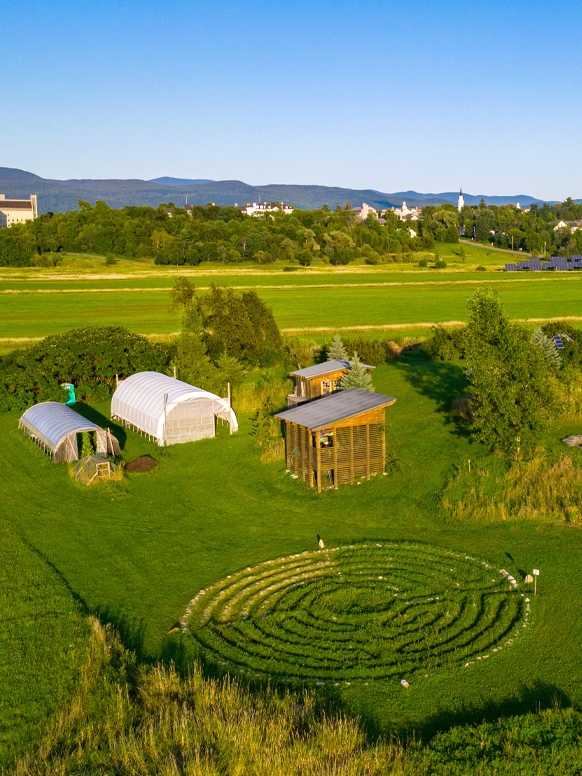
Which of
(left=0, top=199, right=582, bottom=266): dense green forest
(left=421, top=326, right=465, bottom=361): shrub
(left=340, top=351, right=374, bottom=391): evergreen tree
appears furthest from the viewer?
(left=0, top=199, right=582, bottom=266): dense green forest

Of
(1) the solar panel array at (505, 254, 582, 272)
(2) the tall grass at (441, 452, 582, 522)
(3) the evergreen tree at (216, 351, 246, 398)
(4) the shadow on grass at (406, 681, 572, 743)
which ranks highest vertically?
(1) the solar panel array at (505, 254, 582, 272)

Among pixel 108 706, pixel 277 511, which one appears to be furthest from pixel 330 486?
pixel 108 706

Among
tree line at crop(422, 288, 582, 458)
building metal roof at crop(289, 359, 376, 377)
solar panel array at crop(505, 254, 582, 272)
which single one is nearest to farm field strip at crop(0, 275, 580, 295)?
solar panel array at crop(505, 254, 582, 272)

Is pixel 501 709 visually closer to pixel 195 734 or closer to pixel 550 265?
pixel 195 734

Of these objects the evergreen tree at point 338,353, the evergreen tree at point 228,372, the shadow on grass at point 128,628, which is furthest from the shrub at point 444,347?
the shadow on grass at point 128,628

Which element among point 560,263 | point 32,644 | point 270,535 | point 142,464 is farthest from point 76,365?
point 560,263

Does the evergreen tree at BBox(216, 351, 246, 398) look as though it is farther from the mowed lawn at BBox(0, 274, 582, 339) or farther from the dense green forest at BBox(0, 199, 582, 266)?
the dense green forest at BBox(0, 199, 582, 266)
